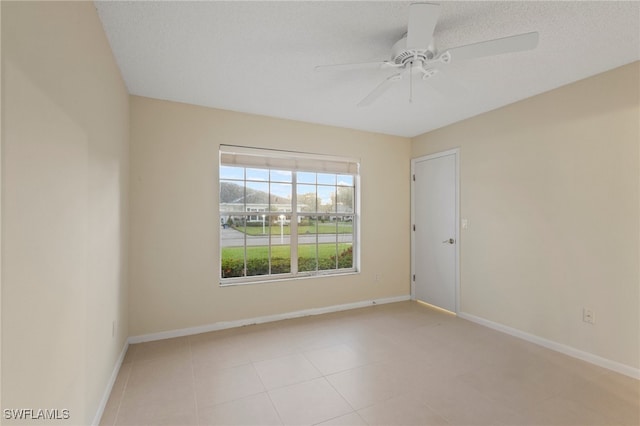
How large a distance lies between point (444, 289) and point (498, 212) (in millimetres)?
1333

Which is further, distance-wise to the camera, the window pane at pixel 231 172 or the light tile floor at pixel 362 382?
the window pane at pixel 231 172

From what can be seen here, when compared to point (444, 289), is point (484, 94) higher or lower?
higher

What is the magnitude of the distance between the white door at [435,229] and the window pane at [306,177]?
1.69 m

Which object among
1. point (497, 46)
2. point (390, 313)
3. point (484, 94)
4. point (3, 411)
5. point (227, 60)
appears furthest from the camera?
point (390, 313)

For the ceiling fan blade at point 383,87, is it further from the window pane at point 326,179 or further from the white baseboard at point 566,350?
the white baseboard at point 566,350

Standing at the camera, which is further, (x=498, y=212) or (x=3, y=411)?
(x=498, y=212)

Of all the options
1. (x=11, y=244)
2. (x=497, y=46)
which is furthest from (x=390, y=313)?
(x=11, y=244)

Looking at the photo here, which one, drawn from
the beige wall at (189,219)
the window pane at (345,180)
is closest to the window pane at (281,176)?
the beige wall at (189,219)

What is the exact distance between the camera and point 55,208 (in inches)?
48.7

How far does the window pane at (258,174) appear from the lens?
375cm

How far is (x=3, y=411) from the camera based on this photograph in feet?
2.89

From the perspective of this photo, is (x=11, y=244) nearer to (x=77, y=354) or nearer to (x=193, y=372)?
(x=77, y=354)

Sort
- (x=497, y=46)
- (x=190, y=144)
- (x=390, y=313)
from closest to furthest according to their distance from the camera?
1. (x=497, y=46)
2. (x=190, y=144)
3. (x=390, y=313)

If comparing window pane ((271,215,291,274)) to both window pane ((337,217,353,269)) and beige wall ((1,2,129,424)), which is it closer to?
window pane ((337,217,353,269))
